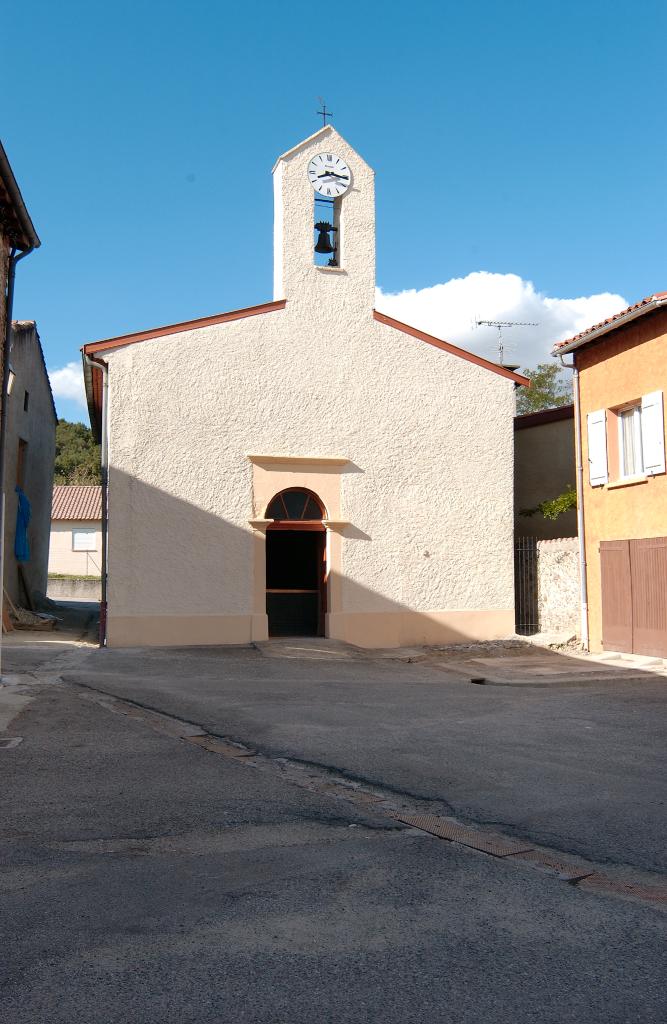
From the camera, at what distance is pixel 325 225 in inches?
687

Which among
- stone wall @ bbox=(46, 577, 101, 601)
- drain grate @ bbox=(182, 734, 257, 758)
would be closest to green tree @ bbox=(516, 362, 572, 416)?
stone wall @ bbox=(46, 577, 101, 601)

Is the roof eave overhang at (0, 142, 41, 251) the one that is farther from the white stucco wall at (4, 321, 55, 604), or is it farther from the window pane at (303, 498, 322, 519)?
the window pane at (303, 498, 322, 519)

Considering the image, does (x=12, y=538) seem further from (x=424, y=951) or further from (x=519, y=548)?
(x=424, y=951)

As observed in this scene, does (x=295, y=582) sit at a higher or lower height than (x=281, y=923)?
higher

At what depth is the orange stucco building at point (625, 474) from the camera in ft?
46.6

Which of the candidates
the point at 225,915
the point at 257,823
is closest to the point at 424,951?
the point at 225,915

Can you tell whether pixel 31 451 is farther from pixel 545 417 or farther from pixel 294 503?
pixel 545 417

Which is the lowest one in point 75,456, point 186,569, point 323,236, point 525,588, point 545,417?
point 525,588

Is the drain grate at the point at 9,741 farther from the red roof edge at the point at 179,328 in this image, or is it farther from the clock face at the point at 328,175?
the clock face at the point at 328,175

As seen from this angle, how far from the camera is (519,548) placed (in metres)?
18.3

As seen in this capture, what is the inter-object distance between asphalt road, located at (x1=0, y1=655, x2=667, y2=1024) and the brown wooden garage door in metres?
9.66

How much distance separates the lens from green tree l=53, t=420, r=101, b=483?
61375 millimetres

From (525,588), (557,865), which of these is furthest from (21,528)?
(557,865)

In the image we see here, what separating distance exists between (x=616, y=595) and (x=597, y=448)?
251 cm
